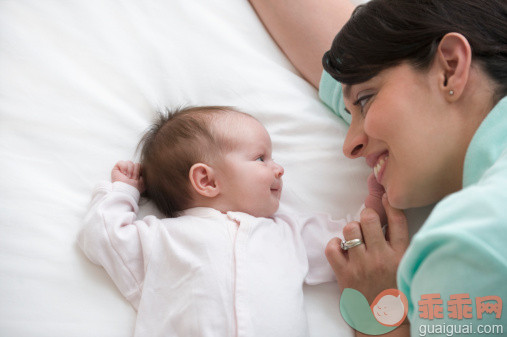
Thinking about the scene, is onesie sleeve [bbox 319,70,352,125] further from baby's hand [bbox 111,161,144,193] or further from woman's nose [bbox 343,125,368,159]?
baby's hand [bbox 111,161,144,193]

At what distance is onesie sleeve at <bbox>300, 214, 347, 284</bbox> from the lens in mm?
1124

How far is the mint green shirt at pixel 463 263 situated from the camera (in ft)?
2.19

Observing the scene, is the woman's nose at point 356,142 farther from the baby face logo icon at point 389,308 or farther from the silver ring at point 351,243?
the baby face logo icon at point 389,308

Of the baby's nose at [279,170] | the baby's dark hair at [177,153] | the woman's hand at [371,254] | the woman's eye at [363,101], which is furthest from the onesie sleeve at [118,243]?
the woman's eye at [363,101]

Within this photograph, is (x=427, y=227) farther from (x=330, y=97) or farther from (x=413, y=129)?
(x=330, y=97)

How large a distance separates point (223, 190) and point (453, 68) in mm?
582

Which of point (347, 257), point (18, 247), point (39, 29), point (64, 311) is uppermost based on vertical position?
point (39, 29)

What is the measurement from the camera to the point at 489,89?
0.92m

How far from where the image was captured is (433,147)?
0.92m

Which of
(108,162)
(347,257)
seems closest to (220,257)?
(347,257)

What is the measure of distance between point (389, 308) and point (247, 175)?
1.46 feet

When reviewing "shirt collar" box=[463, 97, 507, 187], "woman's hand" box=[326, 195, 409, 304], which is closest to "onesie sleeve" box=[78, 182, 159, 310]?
"woman's hand" box=[326, 195, 409, 304]

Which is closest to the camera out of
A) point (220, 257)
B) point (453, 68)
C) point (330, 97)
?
point (453, 68)

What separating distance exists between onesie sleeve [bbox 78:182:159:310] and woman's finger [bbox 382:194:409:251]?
1.81 ft
